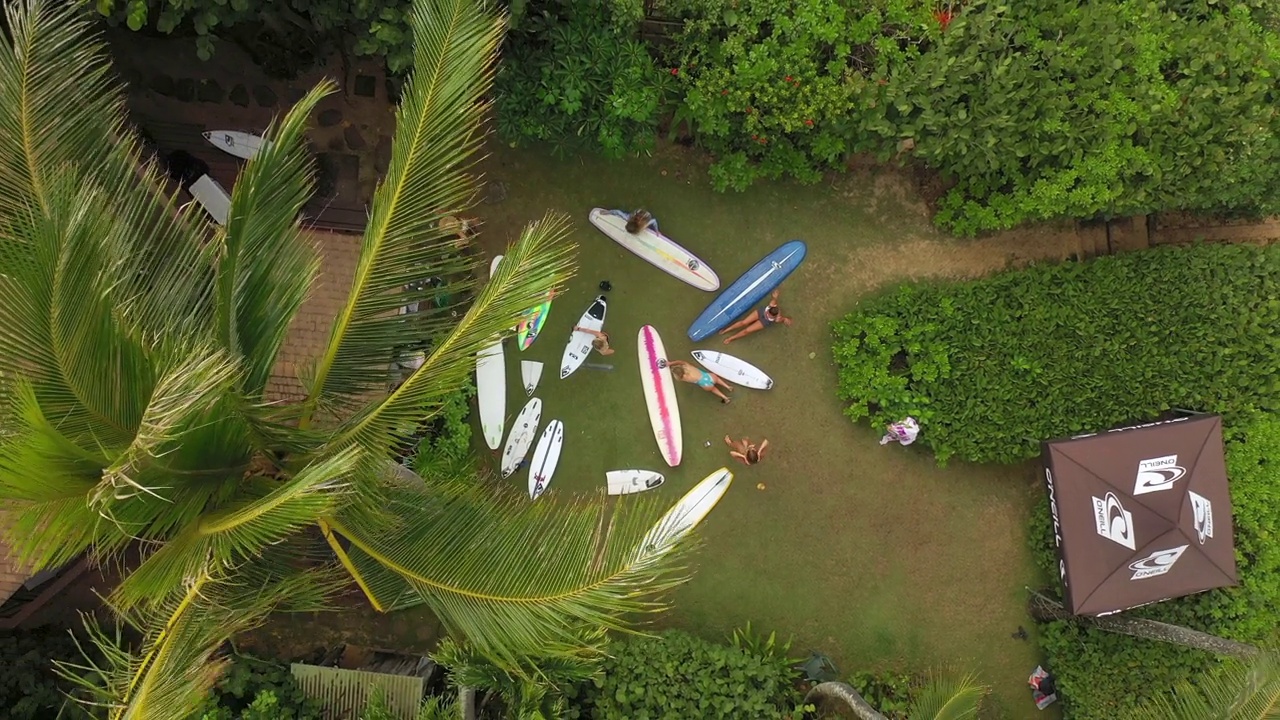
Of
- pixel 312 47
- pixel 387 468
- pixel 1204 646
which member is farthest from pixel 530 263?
pixel 1204 646

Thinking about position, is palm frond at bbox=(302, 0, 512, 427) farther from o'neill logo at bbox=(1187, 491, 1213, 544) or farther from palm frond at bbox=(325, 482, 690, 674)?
o'neill logo at bbox=(1187, 491, 1213, 544)

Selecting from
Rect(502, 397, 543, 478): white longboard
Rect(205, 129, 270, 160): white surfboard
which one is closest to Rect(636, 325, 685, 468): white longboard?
Rect(502, 397, 543, 478): white longboard

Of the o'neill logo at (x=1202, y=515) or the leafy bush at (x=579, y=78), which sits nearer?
the leafy bush at (x=579, y=78)

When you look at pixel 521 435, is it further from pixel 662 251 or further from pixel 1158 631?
pixel 1158 631

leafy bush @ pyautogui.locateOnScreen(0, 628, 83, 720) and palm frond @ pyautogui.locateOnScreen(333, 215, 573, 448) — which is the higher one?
palm frond @ pyautogui.locateOnScreen(333, 215, 573, 448)

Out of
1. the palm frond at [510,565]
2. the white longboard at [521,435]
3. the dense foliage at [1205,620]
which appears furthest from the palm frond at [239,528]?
the dense foliage at [1205,620]

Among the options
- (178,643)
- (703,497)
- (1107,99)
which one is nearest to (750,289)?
(703,497)

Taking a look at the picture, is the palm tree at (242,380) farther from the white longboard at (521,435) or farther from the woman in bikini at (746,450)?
the woman in bikini at (746,450)
